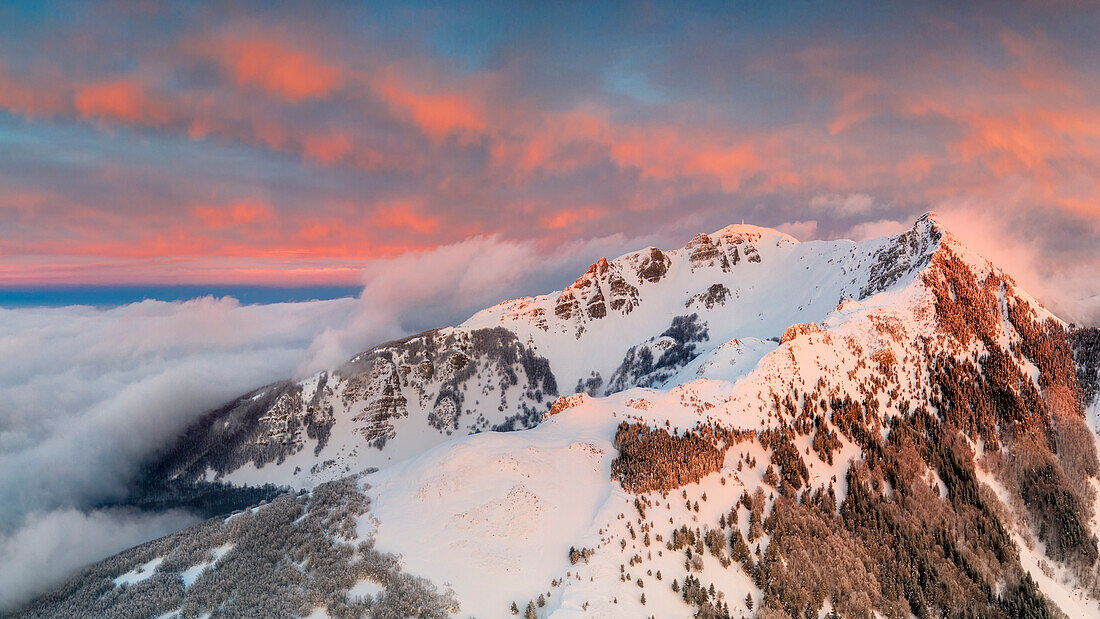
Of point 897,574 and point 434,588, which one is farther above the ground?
point 434,588

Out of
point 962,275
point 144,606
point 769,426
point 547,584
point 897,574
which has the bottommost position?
point 897,574

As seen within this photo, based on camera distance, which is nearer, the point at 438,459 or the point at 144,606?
the point at 144,606

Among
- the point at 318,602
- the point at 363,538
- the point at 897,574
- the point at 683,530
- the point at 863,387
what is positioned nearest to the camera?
the point at 318,602

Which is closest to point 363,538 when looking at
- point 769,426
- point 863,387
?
point 769,426

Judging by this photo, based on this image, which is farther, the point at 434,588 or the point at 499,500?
the point at 499,500

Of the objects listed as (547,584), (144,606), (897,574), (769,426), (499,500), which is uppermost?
Result: (769,426)

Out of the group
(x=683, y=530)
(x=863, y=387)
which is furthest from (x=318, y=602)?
(x=863, y=387)

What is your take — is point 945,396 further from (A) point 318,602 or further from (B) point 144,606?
(B) point 144,606

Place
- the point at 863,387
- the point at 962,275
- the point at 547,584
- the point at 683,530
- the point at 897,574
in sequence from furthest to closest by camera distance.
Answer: the point at 962,275 < the point at 863,387 < the point at 897,574 < the point at 683,530 < the point at 547,584

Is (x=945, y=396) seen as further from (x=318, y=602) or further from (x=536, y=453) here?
(x=318, y=602)
